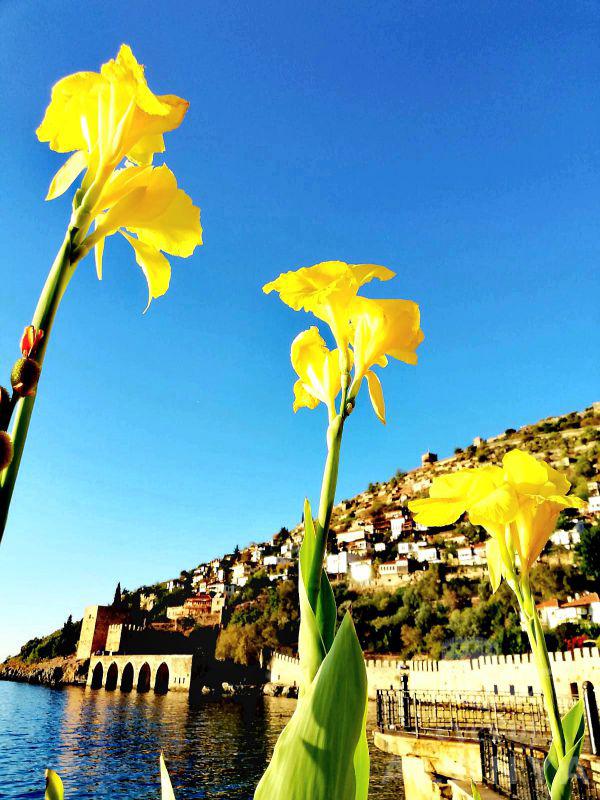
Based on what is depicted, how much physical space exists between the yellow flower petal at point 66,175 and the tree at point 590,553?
3817cm

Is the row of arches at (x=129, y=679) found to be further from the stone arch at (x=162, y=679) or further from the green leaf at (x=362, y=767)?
the green leaf at (x=362, y=767)

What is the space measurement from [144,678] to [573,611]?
118 ft

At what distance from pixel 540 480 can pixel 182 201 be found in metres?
0.79

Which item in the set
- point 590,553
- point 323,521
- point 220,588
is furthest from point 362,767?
point 220,588

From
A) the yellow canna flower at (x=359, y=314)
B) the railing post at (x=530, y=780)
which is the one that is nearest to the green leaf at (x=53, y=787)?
the yellow canna flower at (x=359, y=314)

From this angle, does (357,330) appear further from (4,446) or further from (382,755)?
(382,755)

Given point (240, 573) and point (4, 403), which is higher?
point (240, 573)

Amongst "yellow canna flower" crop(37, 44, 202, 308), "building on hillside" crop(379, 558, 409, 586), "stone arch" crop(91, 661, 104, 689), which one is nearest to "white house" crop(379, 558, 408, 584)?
"building on hillside" crop(379, 558, 409, 586)

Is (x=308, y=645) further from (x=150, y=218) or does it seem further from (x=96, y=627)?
(x=96, y=627)

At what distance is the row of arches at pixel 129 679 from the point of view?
1700 inches

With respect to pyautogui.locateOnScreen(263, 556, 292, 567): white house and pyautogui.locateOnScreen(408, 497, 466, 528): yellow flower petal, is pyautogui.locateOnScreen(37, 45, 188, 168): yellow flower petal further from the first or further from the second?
pyautogui.locateOnScreen(263, 556, 292, 567): white house

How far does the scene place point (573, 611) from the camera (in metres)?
29.9

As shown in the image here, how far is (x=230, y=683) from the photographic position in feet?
135

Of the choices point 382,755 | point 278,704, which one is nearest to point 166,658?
point 278,704
